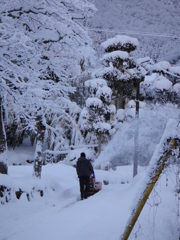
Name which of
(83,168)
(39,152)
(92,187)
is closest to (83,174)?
(83,168)

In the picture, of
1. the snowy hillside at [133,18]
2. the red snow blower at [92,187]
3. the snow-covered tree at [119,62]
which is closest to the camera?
the red snow blower at [92,187]

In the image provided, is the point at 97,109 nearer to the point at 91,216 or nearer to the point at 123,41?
the point at 123,41

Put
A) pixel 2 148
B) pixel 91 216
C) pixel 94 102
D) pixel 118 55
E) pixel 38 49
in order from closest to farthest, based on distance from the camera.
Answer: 1. pixel 91 216
2. pixel 2 148
3. pixel 38 49
4. pixel 94 102
5. pixel 118 55

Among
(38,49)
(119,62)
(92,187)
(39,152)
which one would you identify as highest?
(119,62)

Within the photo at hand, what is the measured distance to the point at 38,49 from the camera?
409 inches

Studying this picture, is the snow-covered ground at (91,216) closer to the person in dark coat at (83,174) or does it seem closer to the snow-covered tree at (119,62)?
the person in dark coat at (83,174)

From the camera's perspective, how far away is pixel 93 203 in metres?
8.19

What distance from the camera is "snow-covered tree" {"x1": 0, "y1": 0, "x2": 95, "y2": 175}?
27.3 ft

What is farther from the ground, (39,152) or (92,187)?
(39,152)

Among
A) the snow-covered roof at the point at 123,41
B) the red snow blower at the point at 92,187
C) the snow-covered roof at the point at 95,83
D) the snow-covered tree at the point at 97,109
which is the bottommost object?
the red snow blower at the point at 92,187

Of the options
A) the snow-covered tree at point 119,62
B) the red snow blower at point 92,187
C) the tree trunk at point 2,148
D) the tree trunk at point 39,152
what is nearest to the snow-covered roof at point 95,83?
the snow-covered tree at point 119,62

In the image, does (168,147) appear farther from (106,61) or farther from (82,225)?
(106,61)

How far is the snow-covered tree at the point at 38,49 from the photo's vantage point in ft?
27.3

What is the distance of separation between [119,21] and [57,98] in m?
14.5
